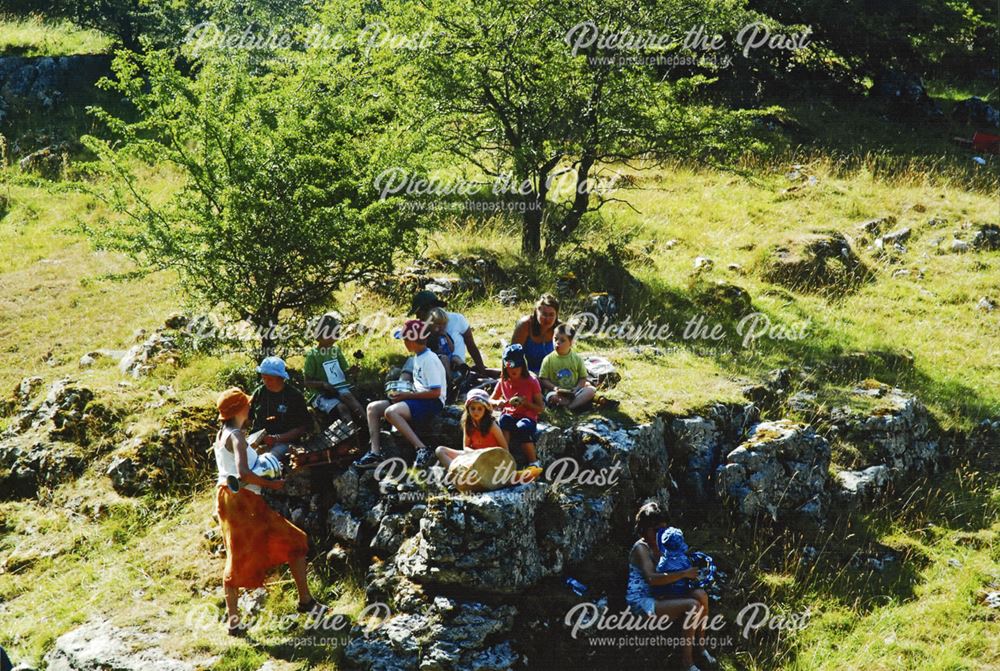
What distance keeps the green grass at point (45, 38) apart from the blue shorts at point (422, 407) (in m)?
19.0

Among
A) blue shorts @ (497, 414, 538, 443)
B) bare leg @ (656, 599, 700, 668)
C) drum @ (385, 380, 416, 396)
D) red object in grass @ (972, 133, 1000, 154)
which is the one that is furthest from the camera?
red object in grass @ (972, 133, 1000, 154)

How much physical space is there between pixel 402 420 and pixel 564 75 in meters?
7.23

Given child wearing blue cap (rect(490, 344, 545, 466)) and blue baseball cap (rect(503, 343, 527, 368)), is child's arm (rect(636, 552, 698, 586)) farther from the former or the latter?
blue baseball cap (rect(503, 343, 527, 368))

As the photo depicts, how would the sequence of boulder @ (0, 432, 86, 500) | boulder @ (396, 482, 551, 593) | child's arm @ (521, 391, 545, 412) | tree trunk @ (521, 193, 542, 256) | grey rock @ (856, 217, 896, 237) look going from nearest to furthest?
1. boulder @ (396, 482, 551, 593)
2. child's arm @ (521, 391, 545, 412)
3. boulder @ (0, 432, 86, 500)
4. tree trunk @ (521, 193, 542, 256)
5. grey rock @ (856, 217, 896, 237)

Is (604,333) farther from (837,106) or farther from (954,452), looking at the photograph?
(837,106)

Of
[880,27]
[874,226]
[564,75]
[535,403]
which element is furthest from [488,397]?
[880,27]

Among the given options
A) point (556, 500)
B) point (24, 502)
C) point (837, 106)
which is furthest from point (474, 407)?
point (837, 106)

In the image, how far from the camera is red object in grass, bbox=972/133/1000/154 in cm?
2128

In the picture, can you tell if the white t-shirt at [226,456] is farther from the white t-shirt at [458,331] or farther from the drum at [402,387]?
the white t-shirt at [458,331]

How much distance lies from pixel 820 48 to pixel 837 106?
5.30 feet

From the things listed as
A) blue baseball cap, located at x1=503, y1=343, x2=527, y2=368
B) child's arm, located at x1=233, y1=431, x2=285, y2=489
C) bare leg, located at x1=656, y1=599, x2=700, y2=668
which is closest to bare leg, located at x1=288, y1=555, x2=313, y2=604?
child's arm, located at x1=233, y1=431, x2=285, y2=489

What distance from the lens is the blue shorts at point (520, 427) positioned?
8.12 meters

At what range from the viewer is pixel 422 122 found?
13469 millimetres

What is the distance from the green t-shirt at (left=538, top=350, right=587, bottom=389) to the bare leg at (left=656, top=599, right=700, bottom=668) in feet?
8.40
